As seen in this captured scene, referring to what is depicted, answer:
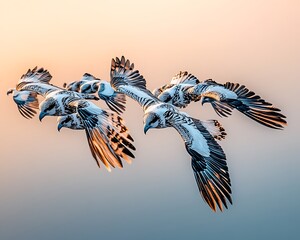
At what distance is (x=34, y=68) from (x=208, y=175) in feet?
12.1

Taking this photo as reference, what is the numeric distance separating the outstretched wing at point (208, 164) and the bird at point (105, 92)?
1724 mm

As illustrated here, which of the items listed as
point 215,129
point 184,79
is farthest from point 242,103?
point 215,129

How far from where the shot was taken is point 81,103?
28.7 feet

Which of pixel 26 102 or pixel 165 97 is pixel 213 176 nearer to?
pixel 165 97

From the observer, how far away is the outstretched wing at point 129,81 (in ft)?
31.2

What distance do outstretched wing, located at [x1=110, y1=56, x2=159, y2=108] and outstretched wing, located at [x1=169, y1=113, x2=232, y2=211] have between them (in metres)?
1.08

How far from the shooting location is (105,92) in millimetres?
10117

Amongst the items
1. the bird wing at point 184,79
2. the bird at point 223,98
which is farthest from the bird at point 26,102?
the bird wing at point 184,79

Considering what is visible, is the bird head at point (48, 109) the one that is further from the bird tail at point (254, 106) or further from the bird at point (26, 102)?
the bird tail at point (254, 106)

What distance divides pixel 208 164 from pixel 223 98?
187 centimetres

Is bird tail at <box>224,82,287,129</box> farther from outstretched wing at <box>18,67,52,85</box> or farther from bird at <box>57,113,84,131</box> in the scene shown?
outstretched wing at <box>18,67,52,85</box>

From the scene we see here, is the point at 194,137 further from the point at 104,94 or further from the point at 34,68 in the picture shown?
the point at 34,68

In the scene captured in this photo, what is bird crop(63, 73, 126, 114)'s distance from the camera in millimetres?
10055

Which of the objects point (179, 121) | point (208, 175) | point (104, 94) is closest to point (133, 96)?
point (104, 94)
